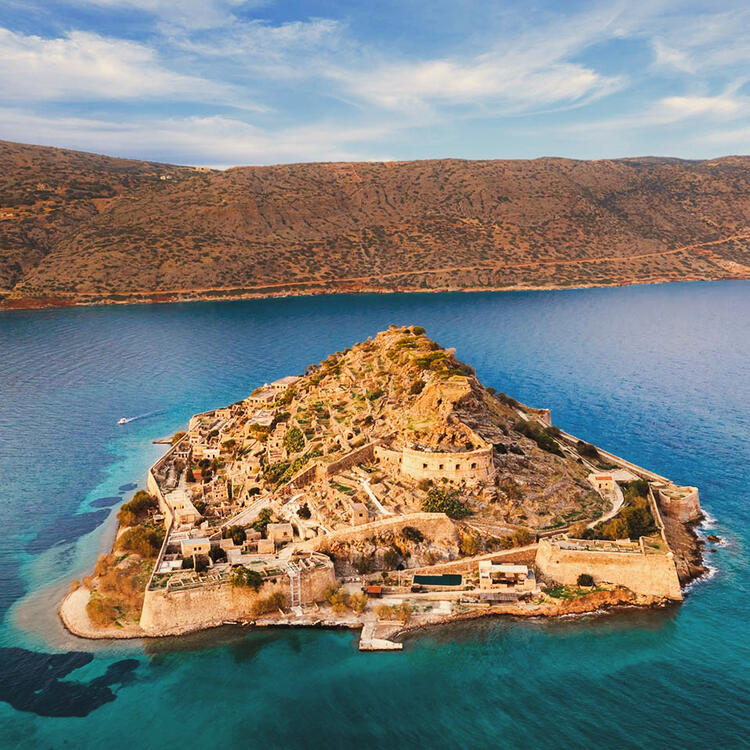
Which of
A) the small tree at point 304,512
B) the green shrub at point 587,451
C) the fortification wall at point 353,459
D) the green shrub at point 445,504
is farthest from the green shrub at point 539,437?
the small tree at point 304,512

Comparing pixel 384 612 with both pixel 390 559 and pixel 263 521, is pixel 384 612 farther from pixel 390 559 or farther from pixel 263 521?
pixel 263 521

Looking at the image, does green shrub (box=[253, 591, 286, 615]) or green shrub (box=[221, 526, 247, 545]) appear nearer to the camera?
green shrub (box=[253, 591, 286, 615])

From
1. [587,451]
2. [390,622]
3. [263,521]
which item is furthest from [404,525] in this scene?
[587,451]

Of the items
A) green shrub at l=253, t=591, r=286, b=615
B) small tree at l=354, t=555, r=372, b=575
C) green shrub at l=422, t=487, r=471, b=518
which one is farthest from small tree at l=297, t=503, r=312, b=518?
green shrub at l=422, t=487, r=471, b=518

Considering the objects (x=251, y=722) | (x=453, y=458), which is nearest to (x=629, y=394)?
(x=453, y=458)

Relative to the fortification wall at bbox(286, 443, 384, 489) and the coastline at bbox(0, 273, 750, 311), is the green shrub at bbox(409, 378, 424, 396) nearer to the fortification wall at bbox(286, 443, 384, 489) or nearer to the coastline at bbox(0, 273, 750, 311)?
the fortification wall at bbox(286, 443, 384, 489)

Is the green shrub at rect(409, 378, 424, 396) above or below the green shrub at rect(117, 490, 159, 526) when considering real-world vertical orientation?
above
